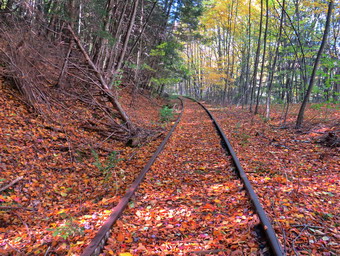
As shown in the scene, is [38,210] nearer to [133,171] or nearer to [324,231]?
[133,171]

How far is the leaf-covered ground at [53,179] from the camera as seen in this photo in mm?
3102

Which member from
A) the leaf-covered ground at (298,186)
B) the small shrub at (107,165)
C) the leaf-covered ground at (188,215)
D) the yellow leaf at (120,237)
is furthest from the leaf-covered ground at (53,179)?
the leaf-covered ground at (298,186)

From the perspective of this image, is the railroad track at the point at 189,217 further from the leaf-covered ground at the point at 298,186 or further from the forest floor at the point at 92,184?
the leaf-covered ground at the point at 298,186

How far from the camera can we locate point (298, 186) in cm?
398

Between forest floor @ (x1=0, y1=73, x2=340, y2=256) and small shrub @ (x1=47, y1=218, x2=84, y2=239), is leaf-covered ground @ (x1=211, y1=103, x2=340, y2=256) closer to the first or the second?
forest floor @ (x1=0, y1=73, x2=340, y2=256)

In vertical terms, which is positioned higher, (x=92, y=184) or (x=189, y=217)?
(x=189, y=217)

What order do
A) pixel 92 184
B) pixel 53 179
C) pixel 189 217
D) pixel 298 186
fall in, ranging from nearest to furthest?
1. pixel 189 217
2. pixel 298 186
3. pixel 53 179
4. pixel 92 184

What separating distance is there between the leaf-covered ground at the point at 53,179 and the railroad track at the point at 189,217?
377 mm

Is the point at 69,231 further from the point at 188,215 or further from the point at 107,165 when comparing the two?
the point at 107,165

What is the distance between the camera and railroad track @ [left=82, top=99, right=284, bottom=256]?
8.94 ft

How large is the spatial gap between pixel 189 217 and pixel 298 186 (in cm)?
203

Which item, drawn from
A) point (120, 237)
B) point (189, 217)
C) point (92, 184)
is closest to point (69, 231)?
point (120, 237)

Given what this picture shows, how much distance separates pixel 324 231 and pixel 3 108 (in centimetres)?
747

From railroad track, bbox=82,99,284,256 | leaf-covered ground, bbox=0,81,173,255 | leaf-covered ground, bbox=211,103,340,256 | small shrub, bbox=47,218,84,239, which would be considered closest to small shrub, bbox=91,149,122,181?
leaf-covered ground, bbox=0,81,173,255
